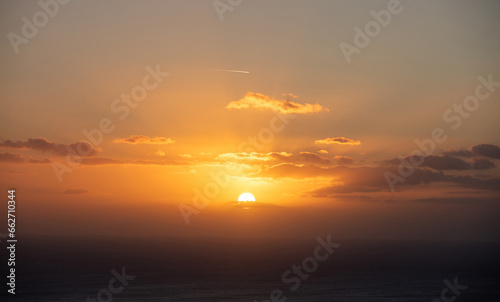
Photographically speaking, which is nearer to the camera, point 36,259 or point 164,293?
point 164,293

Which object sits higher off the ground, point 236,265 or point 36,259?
point 36,259

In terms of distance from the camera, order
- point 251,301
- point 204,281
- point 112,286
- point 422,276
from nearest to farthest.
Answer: point 251,301 → point 112,286 → point 204,281 → point 422,276

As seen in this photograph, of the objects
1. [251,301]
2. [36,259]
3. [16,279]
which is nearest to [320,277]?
[251,301]

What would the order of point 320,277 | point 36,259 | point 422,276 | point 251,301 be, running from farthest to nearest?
point 36,259 < point 422,276 < point 320,277 < point 251,301

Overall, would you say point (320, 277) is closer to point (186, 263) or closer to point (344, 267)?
point (344, 267)

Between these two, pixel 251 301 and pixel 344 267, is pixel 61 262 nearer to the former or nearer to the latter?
pixel 251 301

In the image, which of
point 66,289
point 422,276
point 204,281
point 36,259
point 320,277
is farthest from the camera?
point 36,259

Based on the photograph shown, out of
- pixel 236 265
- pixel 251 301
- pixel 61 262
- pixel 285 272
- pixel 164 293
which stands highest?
pixel 61 262

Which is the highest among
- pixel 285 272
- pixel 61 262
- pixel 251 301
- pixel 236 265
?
pixel 61 262

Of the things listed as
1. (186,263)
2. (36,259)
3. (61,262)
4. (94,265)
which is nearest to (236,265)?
(186,263)
